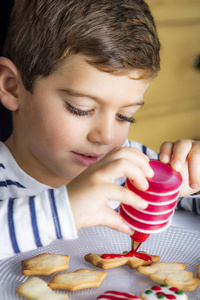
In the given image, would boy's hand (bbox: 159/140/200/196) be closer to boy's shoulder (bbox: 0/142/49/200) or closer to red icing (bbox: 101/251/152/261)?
red icing (bbox: 101/251/152/261)

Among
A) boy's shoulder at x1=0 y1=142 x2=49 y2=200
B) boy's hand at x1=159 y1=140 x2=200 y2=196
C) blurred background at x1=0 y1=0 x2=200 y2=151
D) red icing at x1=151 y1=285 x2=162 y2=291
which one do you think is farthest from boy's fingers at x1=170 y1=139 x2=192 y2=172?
blurred background at x1=0 y1=0 x2=200 y2=151

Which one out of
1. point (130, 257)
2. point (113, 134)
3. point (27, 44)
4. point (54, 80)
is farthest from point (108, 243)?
point (27, 44)

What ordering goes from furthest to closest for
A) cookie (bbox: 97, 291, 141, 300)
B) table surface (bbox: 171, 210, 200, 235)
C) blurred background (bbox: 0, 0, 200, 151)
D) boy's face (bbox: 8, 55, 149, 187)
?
blurred background (bbox: 0, 0, 200, 151)
table surface (bbox: 171, 210, 200, 235)
boy's face (bbox: 8, 55, 149, 187)
cookie (bbox: 97, 291, 141, 300)

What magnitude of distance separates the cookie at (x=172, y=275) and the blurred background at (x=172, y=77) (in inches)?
48.5

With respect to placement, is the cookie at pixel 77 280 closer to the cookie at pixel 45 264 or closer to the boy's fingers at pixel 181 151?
the cookie at pixel 45 264

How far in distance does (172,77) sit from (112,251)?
1331 mm

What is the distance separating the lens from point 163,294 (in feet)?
2.18

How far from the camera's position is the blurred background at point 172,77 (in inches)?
75.2

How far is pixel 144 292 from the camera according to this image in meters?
0.67

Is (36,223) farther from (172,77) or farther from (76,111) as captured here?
(172,77)

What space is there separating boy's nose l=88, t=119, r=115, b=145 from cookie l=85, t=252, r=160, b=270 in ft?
0.75

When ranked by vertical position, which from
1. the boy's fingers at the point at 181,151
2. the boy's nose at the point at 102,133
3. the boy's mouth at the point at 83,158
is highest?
the boy's nose at the point at 102,133

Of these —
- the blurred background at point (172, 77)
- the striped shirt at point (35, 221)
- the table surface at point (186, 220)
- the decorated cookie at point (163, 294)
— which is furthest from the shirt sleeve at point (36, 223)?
the blurred background at point (172, 77)

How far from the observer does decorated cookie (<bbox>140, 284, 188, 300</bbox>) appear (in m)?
0.65
